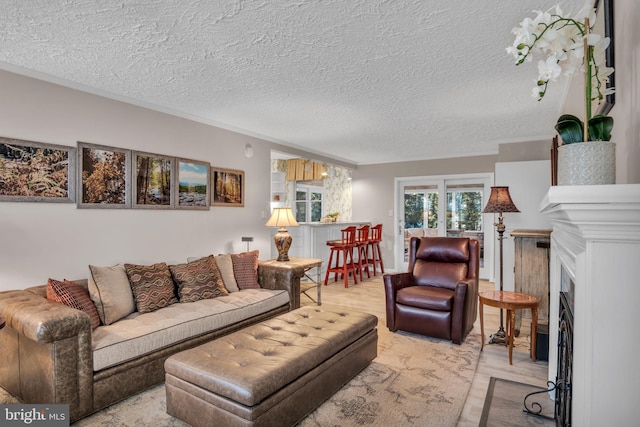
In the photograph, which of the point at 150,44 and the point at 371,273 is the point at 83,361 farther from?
the point at 371,273

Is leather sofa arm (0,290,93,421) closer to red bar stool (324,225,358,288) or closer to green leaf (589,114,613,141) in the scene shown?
green leaf (589,114,613,141)

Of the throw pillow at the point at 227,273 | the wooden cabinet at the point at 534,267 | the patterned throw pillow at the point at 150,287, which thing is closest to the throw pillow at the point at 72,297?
the patterned throw pillow at the point at 150,287

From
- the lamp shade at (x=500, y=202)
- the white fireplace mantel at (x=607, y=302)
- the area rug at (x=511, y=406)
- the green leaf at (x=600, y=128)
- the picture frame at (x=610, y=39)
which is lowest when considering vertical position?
the area rug at (x=511, y=406)

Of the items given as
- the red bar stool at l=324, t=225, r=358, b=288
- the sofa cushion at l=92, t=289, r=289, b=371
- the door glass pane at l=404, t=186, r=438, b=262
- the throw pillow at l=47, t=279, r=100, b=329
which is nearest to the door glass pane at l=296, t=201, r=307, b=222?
the red bar stool at l=324, t=225, r=358, b=288

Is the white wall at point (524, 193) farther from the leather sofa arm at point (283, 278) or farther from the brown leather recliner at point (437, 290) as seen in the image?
the leather sofa arm at point (283, 278)

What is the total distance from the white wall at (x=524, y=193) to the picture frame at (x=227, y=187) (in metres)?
3.45

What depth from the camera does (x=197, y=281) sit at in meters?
3.27

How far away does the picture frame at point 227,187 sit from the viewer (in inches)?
168

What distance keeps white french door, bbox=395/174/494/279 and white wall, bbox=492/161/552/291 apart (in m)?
1.61

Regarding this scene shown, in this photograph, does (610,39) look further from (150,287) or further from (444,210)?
(444,210)

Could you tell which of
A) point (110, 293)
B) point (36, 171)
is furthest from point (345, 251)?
point (36, 171)

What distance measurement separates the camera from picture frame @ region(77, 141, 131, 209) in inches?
121

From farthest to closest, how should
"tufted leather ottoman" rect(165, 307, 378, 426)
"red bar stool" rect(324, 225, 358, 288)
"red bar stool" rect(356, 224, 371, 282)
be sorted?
1. "red bar stool" rect(356, 224, 371, 282)
2. "red bar stool" rect(324, 225, 358, 288)
3. "tufted leather ottoman" rect(165, 307, 378, 426)

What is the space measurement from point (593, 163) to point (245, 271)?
330 cm
